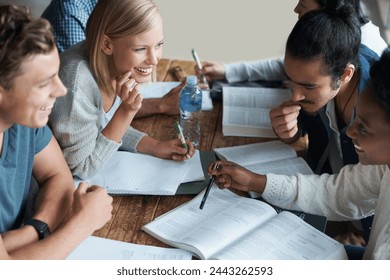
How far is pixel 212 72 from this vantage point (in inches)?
87.6

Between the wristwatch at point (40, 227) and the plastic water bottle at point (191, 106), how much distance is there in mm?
692

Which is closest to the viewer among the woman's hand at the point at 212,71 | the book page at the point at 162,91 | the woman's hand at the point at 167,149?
the woman's hand at the point at 167,149

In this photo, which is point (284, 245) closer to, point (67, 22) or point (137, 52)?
point (137, 52)

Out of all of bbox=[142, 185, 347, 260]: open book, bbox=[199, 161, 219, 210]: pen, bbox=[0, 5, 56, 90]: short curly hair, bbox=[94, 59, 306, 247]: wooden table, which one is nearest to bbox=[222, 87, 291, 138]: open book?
bbox=[94, 59, 306, 247]: wooden table

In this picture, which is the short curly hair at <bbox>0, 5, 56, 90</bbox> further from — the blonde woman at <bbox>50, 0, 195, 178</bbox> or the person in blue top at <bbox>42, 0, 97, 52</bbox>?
the person in blue top at <bbox>42, 0, 97, 52</bbox>

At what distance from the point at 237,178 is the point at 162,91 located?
71cm

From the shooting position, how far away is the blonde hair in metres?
1.60

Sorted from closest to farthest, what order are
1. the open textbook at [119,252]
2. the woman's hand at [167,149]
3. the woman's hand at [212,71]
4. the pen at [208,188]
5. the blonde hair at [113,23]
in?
the open textbook at [119,252], the pen at [208,188], the blonde hair at [113,23], the woman's hand at [167,149], the woman's hand at [212,71]

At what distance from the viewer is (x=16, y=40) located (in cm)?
112

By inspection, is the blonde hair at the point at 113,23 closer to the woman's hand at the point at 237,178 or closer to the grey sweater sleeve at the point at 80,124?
the grey sweater sleeve at the point at 80,124

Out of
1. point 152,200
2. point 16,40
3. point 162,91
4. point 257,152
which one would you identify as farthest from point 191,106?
point 16,40

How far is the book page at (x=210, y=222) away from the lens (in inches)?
52.0

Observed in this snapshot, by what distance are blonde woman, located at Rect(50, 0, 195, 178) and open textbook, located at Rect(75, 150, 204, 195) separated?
3cm

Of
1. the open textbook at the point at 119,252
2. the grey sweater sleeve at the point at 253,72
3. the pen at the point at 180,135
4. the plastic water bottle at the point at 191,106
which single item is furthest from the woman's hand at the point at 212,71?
the open textbook at the point at 119,252
